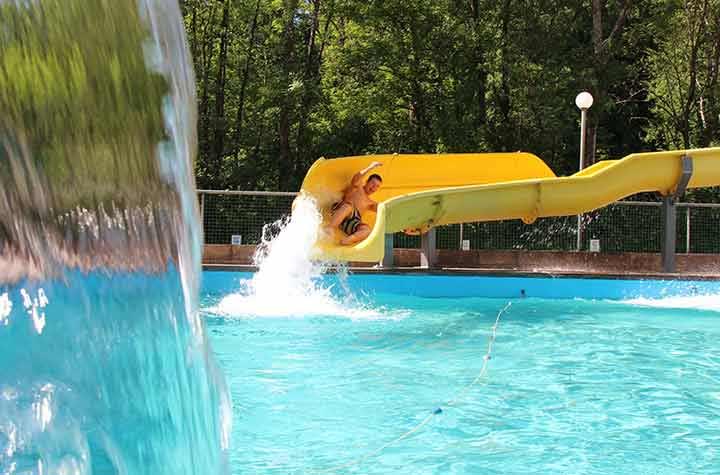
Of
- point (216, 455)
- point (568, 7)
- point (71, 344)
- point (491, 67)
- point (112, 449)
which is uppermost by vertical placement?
point (568, 7)

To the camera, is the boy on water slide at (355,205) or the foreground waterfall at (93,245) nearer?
the foreground waterfall at (93,245)

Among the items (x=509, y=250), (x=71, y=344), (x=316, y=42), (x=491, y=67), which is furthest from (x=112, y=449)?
(x=316, y=42)

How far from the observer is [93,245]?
4.28ft

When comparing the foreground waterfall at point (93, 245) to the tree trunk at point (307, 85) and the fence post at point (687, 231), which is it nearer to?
the fence post at point (687, 231)

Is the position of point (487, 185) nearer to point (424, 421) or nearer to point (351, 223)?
point (351, 223)

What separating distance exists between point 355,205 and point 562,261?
363 centimetres

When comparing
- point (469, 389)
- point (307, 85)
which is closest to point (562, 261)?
point (469, 389)

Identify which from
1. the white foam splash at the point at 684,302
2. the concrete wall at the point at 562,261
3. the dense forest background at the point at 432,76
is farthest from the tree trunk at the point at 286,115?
the white foam splash at the point at 684,302

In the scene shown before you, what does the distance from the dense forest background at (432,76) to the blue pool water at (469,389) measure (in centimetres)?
1078

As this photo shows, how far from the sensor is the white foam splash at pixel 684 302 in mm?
8695

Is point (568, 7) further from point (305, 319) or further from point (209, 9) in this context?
point (305, 319)

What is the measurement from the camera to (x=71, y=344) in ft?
4.11

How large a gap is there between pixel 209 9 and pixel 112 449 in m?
20.0

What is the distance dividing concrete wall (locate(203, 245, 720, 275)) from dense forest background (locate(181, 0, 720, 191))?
6.74m
